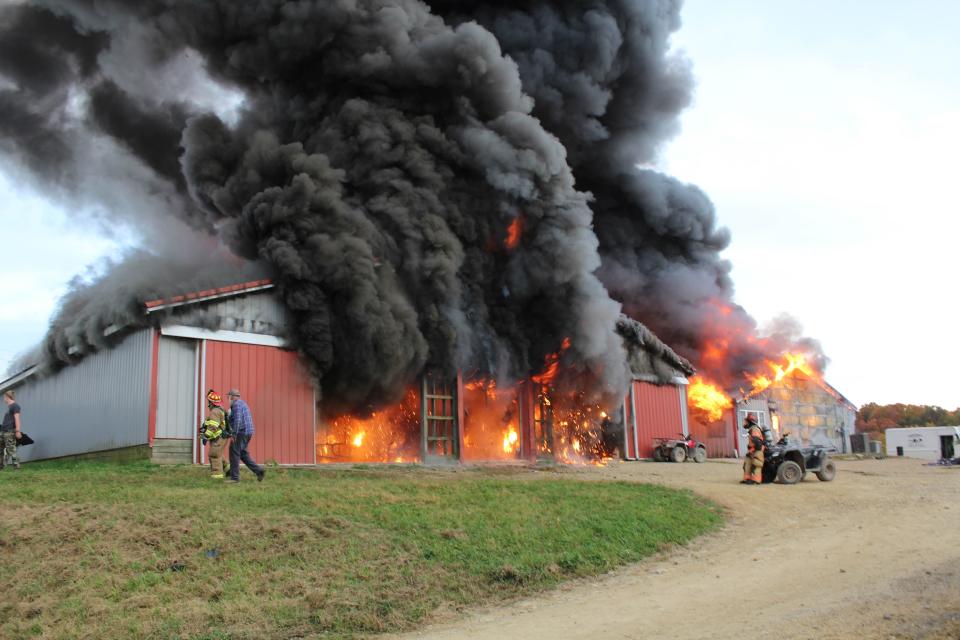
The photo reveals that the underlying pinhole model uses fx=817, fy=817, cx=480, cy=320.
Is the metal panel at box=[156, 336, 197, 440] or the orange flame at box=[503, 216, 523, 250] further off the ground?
the orange flame at box=[503, 216, 523, 250]

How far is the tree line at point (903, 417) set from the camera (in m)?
66.9

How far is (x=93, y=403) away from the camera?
66.9 feet

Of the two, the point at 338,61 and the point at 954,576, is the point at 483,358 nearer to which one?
the point at 338,61

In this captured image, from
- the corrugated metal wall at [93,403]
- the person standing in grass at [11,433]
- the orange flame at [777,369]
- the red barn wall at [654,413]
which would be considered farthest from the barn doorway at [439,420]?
→ the orange flame at [777,369]

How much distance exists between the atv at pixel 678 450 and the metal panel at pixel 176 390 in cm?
1666

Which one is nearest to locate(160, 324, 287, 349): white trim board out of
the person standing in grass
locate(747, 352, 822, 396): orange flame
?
the person standing in grass

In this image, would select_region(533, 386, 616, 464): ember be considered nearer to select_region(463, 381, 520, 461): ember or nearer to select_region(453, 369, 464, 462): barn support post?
select_region(463, 381, 520, 461): ember

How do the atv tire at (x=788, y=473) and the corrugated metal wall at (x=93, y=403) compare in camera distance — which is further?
the corrugated metal wall at (x=93, y=403)

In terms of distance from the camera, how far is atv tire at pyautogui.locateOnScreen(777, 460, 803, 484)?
59.1ft

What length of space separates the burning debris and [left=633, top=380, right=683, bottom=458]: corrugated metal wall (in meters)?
0.69

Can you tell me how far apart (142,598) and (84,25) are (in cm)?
2398

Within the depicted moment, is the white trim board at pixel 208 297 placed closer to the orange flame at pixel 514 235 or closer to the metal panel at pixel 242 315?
the metal panel at pixel 242 315

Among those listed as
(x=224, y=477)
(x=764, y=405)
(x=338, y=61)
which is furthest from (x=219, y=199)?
(x=764, y=405)

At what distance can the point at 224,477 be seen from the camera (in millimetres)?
14344
